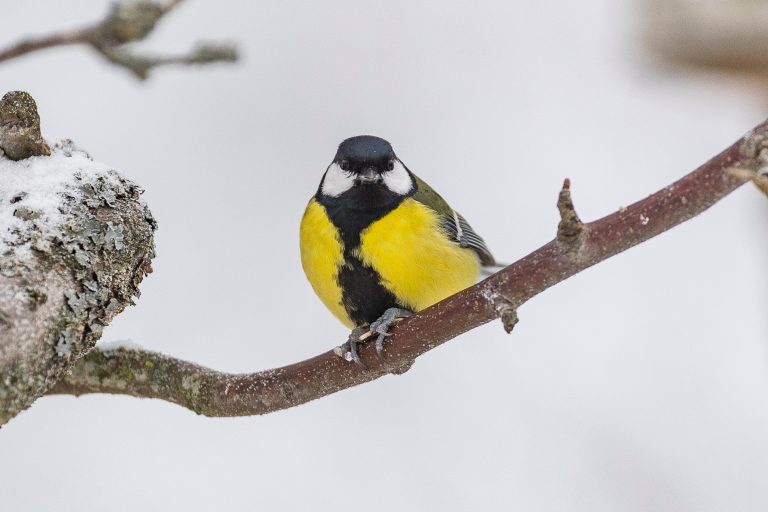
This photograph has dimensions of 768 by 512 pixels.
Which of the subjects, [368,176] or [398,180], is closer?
[368,176]

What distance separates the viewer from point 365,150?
2299mm

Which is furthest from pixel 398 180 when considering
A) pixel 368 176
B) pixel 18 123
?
pixel 18 123

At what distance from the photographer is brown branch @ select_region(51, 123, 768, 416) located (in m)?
1.34

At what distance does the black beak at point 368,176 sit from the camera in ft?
7.48

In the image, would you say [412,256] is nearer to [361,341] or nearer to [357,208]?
[357,208]

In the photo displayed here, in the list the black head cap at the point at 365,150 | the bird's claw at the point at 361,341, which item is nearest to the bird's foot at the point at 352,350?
the bird's claw at the point at 361,341

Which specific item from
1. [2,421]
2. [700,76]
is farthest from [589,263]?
[700,76]

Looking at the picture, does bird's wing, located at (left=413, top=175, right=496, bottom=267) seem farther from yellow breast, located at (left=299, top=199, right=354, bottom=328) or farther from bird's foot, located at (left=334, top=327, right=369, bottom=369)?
bird's foot, located at (left=334, top=327, right=369, bottom=369)

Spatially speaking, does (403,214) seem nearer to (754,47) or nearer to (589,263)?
(589,263)

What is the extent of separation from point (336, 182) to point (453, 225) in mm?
395

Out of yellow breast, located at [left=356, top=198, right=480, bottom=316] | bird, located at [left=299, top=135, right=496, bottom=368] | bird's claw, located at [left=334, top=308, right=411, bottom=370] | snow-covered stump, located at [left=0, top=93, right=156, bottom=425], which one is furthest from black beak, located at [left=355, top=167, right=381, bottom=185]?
snow-covered stump, located at [left=0, top=93, right=156, bottom=425]

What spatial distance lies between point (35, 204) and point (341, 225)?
0.96 metres

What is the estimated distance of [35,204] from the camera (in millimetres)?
1426

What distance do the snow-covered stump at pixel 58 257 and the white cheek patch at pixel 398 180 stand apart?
2.87 ft
